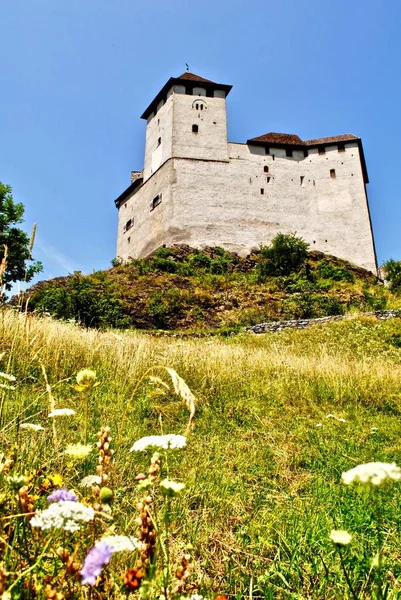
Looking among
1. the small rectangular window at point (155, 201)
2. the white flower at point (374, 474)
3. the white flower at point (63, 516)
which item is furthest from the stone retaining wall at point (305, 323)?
the small rectangular window at point (155, 201)

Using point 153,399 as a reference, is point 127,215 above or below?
above

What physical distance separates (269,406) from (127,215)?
3806 cm

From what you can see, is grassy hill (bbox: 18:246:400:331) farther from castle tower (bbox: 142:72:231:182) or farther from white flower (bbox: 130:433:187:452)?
white flower (bbox: 130:433:187:452)

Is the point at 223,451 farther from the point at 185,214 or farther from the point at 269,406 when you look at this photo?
the point at 185,214

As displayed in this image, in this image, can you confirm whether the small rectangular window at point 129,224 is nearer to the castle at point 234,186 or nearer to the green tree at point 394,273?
the castle at point 234,186

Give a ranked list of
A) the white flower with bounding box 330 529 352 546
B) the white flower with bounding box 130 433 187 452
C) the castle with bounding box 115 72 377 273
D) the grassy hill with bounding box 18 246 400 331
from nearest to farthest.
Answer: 1. the white flower with bounding box 330 529 352 546
2. the white flower with bounding box 130 433 187 452
3. the grassy hill with bounding box 18 246 400 331
4. the castle with bounding box 115 72 377 273

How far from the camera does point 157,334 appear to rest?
679 inches

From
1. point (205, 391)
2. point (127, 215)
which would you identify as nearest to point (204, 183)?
point (127, 215)

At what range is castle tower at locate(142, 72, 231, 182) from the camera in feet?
117

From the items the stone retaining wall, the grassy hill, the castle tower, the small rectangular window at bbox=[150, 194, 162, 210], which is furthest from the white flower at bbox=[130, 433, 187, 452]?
the castle tower

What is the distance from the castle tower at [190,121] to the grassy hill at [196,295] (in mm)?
10631

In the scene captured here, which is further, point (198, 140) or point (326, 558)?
point (198, 140)

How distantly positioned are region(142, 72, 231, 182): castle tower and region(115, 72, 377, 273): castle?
86 mm

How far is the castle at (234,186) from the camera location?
34719 millimetres
